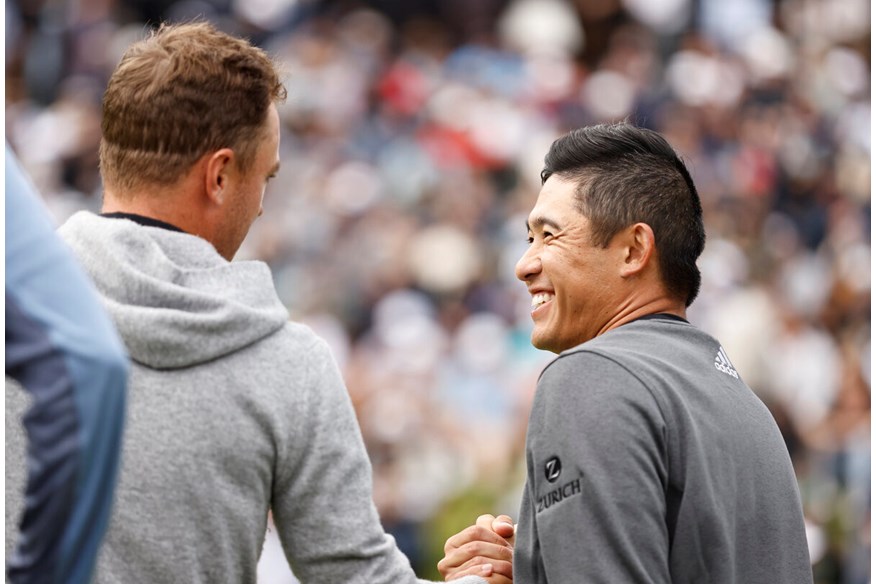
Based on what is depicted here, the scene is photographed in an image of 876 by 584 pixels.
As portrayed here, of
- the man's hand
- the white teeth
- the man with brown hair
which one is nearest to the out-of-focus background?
the man's hand

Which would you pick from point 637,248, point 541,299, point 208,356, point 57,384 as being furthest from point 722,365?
point 57,384

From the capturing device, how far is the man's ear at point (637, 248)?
244 centimetres

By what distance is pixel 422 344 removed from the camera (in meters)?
8.82

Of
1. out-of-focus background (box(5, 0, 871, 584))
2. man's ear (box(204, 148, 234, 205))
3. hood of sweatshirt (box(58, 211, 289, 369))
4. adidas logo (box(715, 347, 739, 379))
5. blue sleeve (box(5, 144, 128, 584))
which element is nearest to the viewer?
blue sleeve (box(5, 144, 128, 584))

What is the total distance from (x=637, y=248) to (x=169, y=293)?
915mm

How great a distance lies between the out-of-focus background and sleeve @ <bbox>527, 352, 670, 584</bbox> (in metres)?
5.11

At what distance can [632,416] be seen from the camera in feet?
6.91

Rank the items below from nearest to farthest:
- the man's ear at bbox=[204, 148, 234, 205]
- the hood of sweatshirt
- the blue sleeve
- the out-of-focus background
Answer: the blue sleeve → the hood of sweatshirt → the man's ear at bbox=[204, 148, 234, 205] → the out-of-focus background

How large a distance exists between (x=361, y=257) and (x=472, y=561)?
22.8ft

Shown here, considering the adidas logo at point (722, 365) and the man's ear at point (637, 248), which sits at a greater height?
the man's ear at point (637, 248)

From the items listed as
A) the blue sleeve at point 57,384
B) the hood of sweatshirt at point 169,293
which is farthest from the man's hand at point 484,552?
the blue sleeve at point 57,384

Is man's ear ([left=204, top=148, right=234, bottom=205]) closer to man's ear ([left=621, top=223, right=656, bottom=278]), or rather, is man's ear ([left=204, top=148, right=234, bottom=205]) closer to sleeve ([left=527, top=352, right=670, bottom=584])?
sleeve ([left=527, top=352, right=670, bottom=584])

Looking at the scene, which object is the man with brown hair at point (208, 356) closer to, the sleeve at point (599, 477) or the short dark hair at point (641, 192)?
the sleeve at point (599, 477)

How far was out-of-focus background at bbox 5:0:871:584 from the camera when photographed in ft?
27.1
